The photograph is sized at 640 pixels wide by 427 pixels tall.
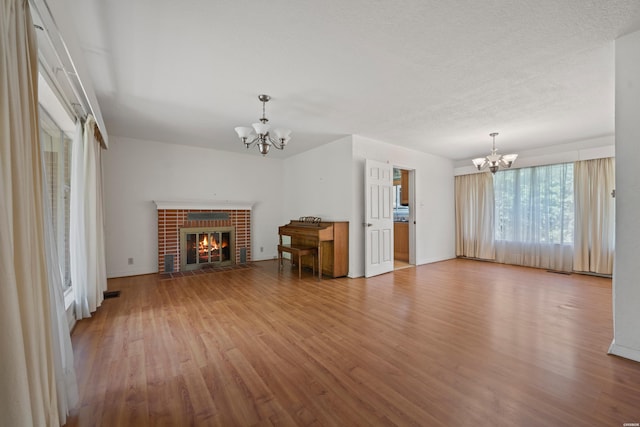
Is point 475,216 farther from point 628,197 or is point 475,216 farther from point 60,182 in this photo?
point 60,182

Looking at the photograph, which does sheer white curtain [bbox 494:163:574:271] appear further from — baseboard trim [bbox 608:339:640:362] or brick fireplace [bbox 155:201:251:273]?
brick fireplace [bbox 155:201:251:273]

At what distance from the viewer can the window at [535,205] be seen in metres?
5.16

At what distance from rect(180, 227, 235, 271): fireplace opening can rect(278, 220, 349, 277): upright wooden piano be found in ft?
5.85

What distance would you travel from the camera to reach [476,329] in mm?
2605

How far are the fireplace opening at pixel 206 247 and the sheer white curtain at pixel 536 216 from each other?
6.07 meters

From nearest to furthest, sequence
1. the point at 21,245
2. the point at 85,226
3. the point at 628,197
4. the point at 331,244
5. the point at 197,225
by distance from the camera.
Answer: the point at 21,245
the point at 628,197
the point at 85,226
the point at 331,244
the point at 197,225

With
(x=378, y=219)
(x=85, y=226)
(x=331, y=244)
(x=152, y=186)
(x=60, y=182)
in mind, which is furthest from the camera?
(x=152, y=186)

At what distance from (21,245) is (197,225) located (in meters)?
4.49

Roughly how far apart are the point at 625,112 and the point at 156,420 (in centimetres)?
386

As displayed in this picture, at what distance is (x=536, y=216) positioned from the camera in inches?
215

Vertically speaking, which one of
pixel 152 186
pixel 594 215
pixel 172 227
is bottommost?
pixel 172 227

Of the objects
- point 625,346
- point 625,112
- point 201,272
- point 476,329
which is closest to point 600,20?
point 625,112

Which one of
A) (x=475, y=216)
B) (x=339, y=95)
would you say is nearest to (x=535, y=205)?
(x=475, y=216)

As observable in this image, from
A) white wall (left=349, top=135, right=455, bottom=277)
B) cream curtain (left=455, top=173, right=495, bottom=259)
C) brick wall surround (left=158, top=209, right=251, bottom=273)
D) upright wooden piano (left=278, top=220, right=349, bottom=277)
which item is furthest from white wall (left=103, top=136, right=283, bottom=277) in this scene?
cream curtain (left=455, top=173, right=495, bottom=259)
